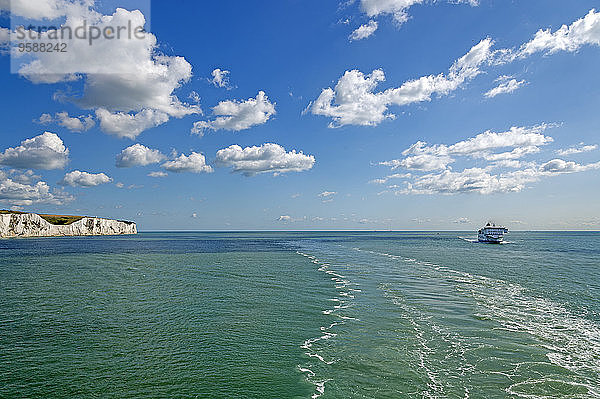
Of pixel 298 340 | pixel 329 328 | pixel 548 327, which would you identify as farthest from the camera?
pixel 548 327

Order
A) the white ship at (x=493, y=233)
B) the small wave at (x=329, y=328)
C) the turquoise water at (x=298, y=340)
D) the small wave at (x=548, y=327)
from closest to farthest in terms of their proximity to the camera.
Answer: the turquoise water at (x=298, y=340) → the small wave at (x=329, y=328) → the small wave at (x=548, y=327) → the white ship at (x=493, y=233)

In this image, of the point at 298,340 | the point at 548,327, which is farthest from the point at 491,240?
the point at 298,340

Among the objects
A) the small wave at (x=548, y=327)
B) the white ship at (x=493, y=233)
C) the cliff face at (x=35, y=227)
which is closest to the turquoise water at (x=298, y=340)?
the small wave at (x=548, y=327)

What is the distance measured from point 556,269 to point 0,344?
2213 inches

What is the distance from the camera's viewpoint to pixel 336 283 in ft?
112

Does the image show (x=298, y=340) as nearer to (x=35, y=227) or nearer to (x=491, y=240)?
(x=491, y=240)

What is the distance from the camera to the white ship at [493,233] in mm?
118381

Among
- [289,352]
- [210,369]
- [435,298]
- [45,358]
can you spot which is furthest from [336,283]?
[45,358]

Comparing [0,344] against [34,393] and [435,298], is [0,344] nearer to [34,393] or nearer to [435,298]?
[34,393]

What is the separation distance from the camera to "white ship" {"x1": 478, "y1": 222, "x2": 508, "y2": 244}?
388 ft

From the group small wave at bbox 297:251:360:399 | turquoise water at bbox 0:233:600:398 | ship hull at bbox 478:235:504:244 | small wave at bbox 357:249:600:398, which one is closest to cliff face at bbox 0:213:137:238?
turquoise water at bbox 0:233:600:398

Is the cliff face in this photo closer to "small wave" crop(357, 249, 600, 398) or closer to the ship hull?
"small wave" crop(357, 249, 600, 398)

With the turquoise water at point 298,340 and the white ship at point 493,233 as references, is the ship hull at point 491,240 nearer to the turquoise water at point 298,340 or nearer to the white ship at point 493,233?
the white ship at point 493,233

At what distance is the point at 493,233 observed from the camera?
396ft
